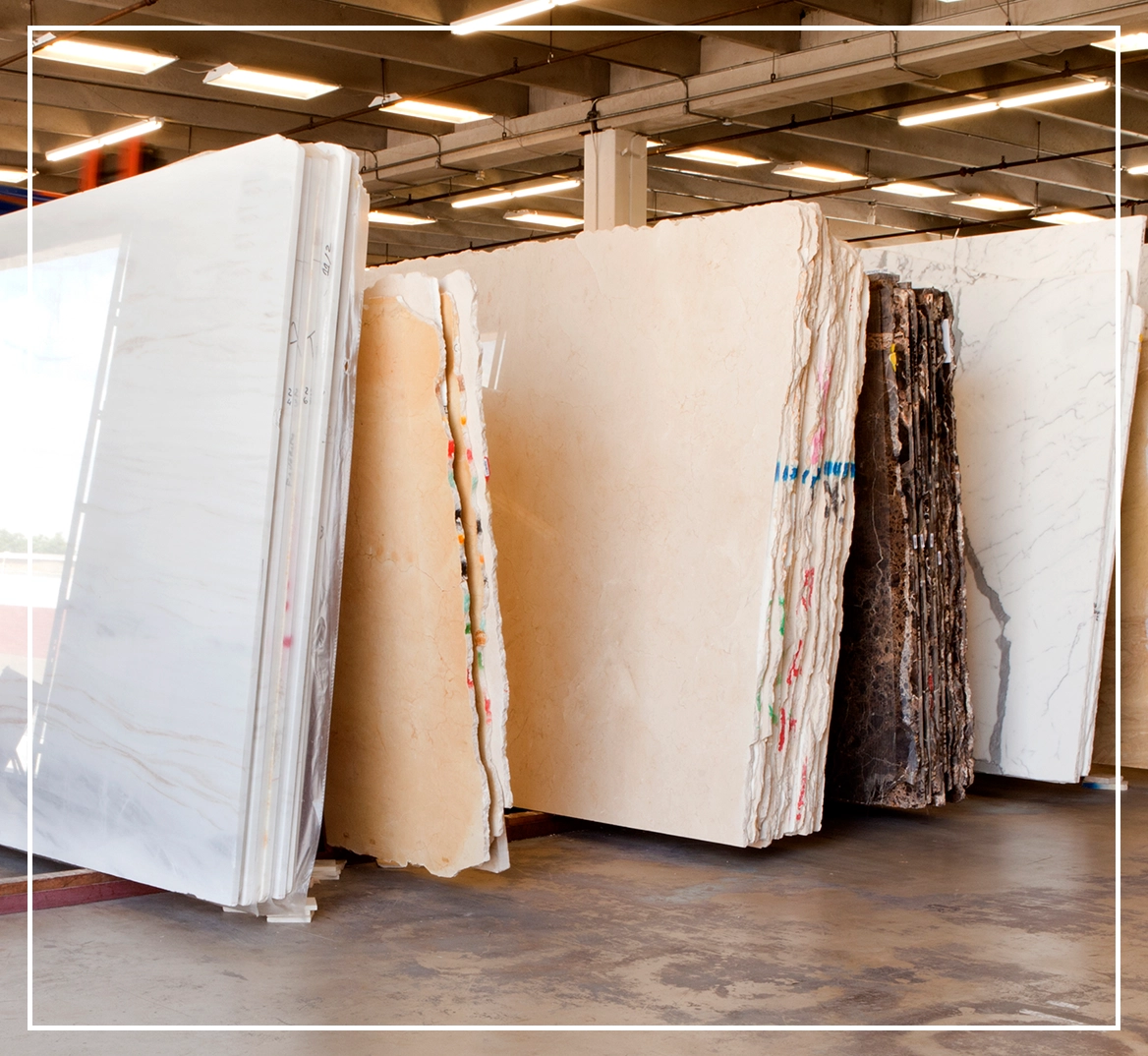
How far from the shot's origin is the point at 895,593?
4.59 meters

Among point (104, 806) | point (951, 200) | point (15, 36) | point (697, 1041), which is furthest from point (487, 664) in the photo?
point (951, 200)

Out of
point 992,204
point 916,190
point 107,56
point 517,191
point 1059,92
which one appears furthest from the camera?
point 992,204

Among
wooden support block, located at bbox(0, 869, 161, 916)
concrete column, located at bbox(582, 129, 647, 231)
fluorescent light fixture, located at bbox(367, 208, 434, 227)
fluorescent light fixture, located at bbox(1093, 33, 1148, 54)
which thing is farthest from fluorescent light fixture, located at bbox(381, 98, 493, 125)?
wooden support block, located at bbox(0, 869, 161, 916)

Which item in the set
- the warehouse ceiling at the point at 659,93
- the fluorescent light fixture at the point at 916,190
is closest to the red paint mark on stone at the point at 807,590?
the warehouse ceiling at the point at 659,93

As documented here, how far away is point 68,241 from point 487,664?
5.73 ft

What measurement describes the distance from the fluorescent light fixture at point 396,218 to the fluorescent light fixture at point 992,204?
626 centimetres

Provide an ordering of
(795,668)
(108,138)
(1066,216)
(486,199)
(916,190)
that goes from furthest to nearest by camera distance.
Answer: (1066,216) < (486,199) < (916,190) < (108,138) < (795,668)

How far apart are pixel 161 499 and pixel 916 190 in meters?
12.1

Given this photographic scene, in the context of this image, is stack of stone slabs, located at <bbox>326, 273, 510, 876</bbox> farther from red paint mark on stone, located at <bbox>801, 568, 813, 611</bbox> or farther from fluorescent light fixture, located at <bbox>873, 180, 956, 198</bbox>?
fluorescent light fixture, located at <bbox>873, 180, 956, 198</bbox>

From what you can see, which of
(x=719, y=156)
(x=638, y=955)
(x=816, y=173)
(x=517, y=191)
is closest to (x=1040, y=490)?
A: (x=638, y=955)

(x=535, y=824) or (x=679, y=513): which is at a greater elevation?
(x=679, y=513)

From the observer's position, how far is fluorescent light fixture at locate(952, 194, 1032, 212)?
47.9 feet

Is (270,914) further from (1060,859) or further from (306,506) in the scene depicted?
(1060,859)

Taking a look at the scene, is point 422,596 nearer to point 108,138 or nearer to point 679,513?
point 679,513
